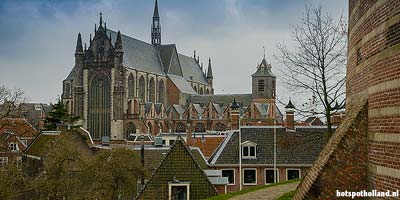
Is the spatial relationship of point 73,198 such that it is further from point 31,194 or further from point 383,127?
point 383,127

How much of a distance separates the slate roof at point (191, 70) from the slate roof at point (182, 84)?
332 cm

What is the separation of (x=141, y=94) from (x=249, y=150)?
2747 inches

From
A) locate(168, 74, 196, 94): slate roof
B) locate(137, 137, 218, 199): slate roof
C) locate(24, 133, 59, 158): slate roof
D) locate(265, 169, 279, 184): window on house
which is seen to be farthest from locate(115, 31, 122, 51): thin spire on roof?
locate(137, 137, 218, 199): slate roof

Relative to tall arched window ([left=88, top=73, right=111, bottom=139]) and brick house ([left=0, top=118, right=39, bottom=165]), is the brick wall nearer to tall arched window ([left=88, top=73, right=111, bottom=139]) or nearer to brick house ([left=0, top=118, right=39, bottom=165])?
brick house ([left=0, top=118, right=39, bottom=165])

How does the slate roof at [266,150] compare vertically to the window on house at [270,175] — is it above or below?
above

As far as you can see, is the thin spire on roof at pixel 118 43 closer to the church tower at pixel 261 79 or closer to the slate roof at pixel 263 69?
the church tower at pixel 261 79

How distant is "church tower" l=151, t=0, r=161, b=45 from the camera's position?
4847 inches

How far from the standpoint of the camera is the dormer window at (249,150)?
34.0 meters

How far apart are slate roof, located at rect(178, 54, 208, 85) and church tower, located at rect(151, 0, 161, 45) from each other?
20.4 ft

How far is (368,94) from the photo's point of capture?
33.0ft

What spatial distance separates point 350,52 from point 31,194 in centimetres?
2595

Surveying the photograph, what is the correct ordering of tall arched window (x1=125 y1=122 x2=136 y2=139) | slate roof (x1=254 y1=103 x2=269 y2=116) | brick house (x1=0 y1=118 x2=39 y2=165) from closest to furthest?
brick house (x1=0 y1=118 x2=39 y2=165)
tall arched window (x1=125 y1=122 x2=136 y2=139)
slate roof (x1=254 y1=103 x2=269 y2=116)

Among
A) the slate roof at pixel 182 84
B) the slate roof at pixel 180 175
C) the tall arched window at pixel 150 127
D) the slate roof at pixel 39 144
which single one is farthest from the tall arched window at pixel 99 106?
the slate roof at pixel 180 175

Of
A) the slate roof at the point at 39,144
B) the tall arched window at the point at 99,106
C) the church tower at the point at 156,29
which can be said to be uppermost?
the church tower at the point at 156,29
